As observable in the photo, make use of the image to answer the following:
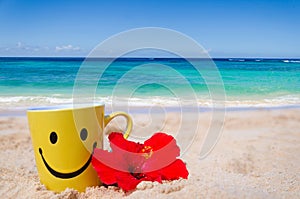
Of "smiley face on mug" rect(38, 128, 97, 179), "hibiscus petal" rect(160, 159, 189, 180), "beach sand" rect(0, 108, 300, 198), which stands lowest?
"beach sand" rect(0, 108, 300, 198)

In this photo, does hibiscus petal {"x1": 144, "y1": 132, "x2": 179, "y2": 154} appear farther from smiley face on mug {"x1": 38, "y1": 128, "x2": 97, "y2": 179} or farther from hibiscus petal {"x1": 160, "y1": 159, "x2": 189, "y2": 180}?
smiley face on mug {"x1": 38, "y1": 128, "x2": 97, "y2": 179}

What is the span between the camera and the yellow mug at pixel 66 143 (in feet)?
3.36

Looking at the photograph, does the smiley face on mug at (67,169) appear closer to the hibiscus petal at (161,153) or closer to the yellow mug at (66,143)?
the yellow mug at (66,143)

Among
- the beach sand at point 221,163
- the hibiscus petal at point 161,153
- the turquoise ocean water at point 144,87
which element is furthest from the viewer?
the turquoise ocean water at point 144,87

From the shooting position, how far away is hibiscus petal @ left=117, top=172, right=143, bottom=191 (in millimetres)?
1013

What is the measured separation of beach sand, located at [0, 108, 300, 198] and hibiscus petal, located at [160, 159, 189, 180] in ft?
0.13

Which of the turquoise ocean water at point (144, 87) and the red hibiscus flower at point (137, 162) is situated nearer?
the red hibiscus flower at point (137, 162)

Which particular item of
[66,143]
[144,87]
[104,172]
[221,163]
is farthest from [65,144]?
[144,87]

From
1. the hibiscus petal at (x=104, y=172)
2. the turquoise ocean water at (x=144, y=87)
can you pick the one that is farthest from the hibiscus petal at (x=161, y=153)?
the turquoise ocean water at (x=144, y=87)

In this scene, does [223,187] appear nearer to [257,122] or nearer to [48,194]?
[48,194]

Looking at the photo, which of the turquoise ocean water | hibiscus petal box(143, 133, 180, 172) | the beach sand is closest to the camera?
the beach sand

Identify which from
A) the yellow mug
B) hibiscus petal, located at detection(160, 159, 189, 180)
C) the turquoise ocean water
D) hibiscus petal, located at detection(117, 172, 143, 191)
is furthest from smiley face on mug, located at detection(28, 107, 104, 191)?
the turquoise ocean water

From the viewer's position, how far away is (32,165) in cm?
153

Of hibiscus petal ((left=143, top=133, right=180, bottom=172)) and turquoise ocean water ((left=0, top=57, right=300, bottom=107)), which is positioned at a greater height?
hibiscus petal ((left=143, top=133, right=180, bottom=172))
